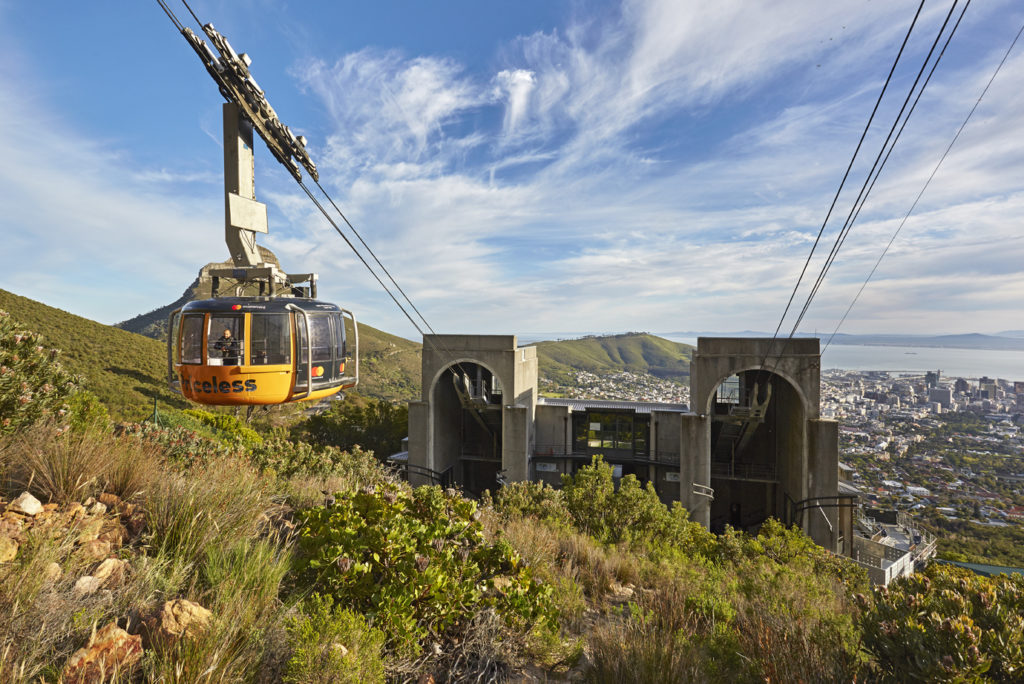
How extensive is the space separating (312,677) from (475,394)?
22393 mm

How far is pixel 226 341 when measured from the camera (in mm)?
6434

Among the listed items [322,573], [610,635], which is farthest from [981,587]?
[322,573]

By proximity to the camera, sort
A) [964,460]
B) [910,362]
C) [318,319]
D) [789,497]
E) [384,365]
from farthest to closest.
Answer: [910,362] → [384,365] → [964,460] → [789,497] → [318,319]

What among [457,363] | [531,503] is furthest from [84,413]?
[457,363]

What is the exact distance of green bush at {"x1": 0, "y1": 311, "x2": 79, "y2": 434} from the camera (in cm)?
571

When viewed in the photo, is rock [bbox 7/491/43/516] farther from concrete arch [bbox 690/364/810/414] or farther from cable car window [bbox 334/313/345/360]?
concrete arch [bbox 690/364/810/414]

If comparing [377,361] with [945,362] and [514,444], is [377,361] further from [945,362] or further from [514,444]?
[945,362]

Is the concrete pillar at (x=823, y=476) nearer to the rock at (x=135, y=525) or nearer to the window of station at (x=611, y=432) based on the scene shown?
the window of station at (x=611, y=432)

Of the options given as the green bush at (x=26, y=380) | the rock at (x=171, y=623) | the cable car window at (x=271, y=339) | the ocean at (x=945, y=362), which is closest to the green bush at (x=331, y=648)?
the rock at (x=171, y=623)

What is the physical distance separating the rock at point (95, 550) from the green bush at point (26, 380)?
3325mm

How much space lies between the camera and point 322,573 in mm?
3600

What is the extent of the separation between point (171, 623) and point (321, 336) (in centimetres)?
493

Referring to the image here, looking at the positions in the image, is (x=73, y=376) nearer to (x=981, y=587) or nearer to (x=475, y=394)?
(x=981, y=587)

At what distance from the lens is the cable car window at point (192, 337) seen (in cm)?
648
